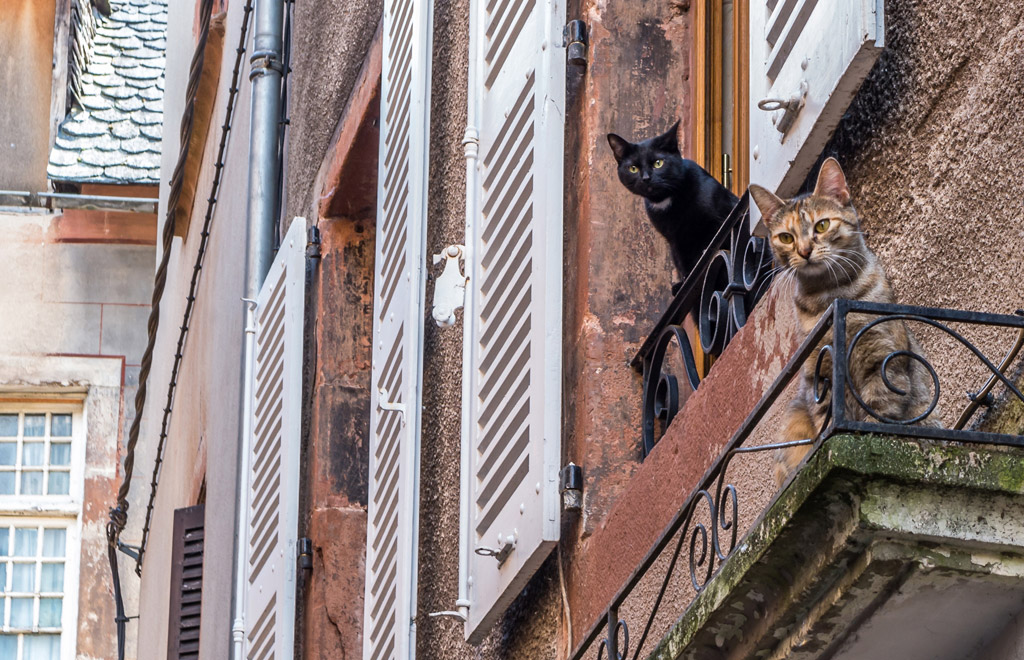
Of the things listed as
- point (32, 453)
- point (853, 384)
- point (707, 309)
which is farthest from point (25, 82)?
point (853, 384)

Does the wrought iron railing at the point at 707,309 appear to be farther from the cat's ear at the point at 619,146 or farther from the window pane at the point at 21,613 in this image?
the window pane at the point at 21,613

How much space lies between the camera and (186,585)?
998cm

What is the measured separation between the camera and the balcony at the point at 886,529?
7.46 ft

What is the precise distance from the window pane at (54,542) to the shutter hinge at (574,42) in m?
11.9

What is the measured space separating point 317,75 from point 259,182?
650mm

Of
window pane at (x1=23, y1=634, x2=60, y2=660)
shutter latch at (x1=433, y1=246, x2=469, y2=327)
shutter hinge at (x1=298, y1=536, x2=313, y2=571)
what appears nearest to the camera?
shutter latch at (x1=433, y1=246, x2=469, y2=327)

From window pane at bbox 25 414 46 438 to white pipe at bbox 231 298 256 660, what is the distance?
27.2ft

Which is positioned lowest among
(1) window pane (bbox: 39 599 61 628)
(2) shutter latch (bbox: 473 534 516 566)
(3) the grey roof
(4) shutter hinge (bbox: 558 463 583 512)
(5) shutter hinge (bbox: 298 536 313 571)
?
(2) shutter latch (bbox: 473 534 516 566)

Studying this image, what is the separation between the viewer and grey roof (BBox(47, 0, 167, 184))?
16250 millimetres

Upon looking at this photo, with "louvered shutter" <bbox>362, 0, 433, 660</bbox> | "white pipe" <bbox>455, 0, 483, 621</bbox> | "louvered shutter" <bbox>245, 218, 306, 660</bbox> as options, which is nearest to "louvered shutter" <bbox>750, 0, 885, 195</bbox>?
"white pipe" <bbox>455, 0, 483, 621</bbox>

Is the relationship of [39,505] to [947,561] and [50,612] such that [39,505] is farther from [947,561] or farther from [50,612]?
[947,561]

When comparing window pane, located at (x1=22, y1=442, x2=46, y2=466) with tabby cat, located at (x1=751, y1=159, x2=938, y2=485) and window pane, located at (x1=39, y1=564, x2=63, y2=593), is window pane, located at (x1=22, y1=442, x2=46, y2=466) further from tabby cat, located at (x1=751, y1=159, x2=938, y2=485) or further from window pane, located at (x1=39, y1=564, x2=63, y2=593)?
tabby cat, located at (x1=751, y1=159, x2=938, y2=485)

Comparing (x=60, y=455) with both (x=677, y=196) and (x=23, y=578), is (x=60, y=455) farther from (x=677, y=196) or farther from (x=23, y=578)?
(x=677, y=196)

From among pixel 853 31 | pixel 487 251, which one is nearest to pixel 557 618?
pixel 487 251
